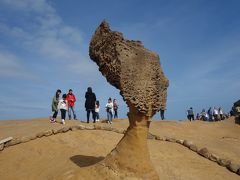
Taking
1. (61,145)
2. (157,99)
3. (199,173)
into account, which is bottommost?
(199,173)

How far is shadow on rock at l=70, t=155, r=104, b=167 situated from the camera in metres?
7.73

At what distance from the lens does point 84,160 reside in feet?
26.5

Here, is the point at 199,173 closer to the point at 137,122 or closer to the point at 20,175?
the point at 137,122

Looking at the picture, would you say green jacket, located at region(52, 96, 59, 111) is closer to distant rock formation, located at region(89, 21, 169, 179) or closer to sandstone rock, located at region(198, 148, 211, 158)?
sandstone rock, located at region(198, 148, 211, 158)

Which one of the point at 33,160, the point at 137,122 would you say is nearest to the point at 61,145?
the point at 33,160

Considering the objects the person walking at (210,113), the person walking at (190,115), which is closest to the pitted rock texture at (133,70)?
the person walking at (190,115)

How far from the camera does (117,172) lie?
604cm

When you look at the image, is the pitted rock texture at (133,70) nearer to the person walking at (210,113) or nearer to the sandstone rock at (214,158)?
the sandstone rock at (214,158)

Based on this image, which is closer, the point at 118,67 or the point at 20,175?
the point at 118,67

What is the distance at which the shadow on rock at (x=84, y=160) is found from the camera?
773cm

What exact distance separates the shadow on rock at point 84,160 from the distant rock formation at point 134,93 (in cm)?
148

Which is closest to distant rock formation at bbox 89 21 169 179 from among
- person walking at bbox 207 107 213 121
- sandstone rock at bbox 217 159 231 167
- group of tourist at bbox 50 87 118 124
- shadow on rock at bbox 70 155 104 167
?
shadow on rock at bbox 70 155 104 167

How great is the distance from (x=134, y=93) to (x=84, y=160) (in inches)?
112

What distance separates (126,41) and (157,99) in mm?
1268
